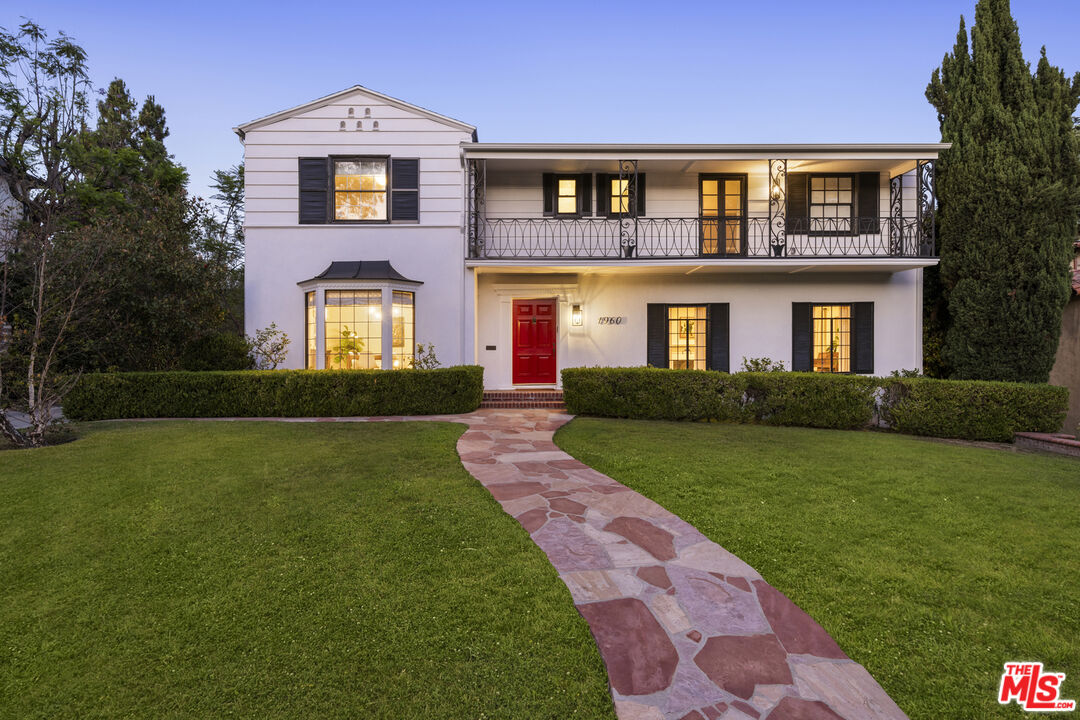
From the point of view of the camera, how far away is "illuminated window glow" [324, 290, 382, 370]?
10117 mm

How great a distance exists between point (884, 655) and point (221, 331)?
38.4 feet

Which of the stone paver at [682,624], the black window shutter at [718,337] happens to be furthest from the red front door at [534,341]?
the stone paver at [682,624]

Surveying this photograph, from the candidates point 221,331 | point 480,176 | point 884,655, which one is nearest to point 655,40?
point 480,176

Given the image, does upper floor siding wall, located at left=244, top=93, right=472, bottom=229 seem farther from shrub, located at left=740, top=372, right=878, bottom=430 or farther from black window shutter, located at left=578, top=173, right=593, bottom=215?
shrub, located at left=740, top=372, right=878, bottom=430

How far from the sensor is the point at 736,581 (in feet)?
9.45

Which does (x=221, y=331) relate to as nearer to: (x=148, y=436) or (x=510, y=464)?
(x=148, y=436)

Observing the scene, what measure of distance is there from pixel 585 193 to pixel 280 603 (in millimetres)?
10539

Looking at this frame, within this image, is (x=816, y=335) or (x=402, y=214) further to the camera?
(x=816, y=335)

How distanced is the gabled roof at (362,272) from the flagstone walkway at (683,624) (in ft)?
23.1

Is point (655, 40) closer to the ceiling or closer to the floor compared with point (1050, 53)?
closer to the ceiling

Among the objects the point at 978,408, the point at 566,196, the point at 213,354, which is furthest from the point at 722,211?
the point at 213,354

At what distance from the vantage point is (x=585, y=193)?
36.8 ft

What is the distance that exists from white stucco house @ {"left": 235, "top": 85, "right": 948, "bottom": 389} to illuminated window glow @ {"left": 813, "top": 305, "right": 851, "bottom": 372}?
4 cm

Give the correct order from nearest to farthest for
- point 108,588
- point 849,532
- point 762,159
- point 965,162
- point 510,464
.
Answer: point 108,588, point 849,532, point 510,464, point 965,162, point 762,159
